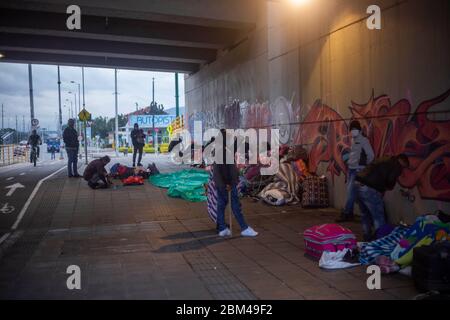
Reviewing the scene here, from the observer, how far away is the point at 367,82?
916 centimetres

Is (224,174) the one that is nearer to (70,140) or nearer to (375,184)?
(375,184)

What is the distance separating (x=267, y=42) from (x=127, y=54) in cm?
1052

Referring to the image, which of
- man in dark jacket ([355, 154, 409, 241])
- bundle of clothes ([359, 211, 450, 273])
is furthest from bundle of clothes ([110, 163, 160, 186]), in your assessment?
bundle of clothes ([359, 211, 450, 273])

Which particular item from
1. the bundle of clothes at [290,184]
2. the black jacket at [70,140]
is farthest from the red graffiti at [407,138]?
the black jacket at [70,140]

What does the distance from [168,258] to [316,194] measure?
197 inches

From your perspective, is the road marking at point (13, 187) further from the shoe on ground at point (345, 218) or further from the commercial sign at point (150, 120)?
the commercial sign at point (150, 120)

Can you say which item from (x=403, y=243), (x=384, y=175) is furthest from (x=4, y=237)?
(x=403, y=243)

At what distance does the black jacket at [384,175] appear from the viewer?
686 centimetres

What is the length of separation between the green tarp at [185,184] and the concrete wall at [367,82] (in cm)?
303

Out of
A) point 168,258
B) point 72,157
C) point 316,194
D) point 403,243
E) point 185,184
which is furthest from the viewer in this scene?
point 72,157

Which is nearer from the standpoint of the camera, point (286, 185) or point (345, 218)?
point (345, 218)

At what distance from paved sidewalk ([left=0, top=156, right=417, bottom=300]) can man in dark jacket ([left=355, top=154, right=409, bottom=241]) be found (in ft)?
3.65

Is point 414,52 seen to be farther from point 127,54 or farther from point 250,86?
point 127,54
